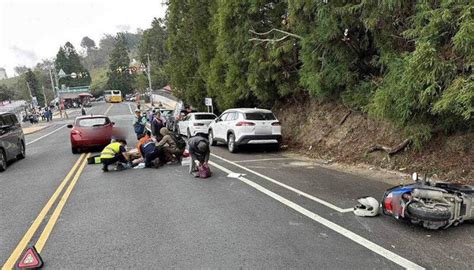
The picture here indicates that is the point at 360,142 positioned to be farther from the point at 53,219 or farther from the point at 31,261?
the point at 31,261

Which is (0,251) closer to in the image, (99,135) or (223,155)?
(223,155)

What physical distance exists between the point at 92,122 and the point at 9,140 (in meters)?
3.23

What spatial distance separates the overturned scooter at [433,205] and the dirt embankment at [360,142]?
104 inches

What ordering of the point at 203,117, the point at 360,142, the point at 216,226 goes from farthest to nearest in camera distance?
the point at 203,117, the point at 360,142, the point at 216,226

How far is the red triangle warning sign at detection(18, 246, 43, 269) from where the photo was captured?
4.25 m

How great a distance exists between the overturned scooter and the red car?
40.4ft

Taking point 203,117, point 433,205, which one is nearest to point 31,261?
point 433,205

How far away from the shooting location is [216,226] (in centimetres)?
548

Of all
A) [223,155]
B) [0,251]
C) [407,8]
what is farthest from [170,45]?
[0,251]

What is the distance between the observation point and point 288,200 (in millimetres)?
6789

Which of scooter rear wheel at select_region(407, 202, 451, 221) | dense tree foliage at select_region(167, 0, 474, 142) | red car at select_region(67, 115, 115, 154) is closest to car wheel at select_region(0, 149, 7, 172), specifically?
red car at select_region(67, 115, 115, 154)

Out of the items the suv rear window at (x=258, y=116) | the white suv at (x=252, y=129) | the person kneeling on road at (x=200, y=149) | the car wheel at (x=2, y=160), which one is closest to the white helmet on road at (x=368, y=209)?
the person kneeling on road at (x=200, y=149)

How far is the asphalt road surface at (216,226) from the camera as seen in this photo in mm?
4355

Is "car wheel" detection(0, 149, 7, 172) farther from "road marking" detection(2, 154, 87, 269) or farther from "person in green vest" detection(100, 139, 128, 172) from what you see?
"road marking" detection(2, 154, 87, 269)
